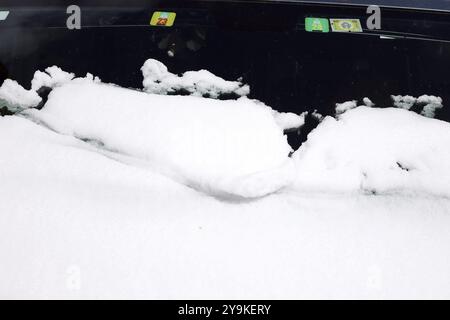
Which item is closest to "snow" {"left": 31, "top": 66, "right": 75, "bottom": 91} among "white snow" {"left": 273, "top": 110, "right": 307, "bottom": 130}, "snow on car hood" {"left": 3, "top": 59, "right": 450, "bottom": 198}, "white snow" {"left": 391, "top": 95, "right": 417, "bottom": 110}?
"snow on car hood" {"left": 3, "top": 59, "right": 450, "bottom": 198}

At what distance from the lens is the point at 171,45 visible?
136 cm

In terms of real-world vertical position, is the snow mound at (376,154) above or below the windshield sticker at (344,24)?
below

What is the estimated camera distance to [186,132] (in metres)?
1.27

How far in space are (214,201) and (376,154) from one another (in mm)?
510

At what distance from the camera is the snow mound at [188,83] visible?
4.29ft

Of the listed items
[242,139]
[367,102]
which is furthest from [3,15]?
[367,102]

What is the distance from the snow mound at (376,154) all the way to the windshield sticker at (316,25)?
0.92ft

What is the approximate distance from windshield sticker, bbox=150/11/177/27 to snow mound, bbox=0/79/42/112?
1.48 ft

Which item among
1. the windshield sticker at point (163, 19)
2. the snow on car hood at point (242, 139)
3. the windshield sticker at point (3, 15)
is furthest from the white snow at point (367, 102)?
the windshield sticker at point (3, 15)

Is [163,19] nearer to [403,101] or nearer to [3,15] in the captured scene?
[3,15]

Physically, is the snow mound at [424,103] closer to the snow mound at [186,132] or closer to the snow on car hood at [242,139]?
the snow on car hood at [242,139]

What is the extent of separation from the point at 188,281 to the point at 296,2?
90 cm

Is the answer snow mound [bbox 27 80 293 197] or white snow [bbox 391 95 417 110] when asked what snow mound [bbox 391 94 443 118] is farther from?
snow mound [bbox 27 80 293 197]

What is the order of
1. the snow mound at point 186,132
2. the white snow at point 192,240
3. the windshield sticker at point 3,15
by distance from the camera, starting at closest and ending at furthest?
1. the white snow at point 192,240
2. the snow mound at point 186,132
3. the windshield sticker at point 3,15
